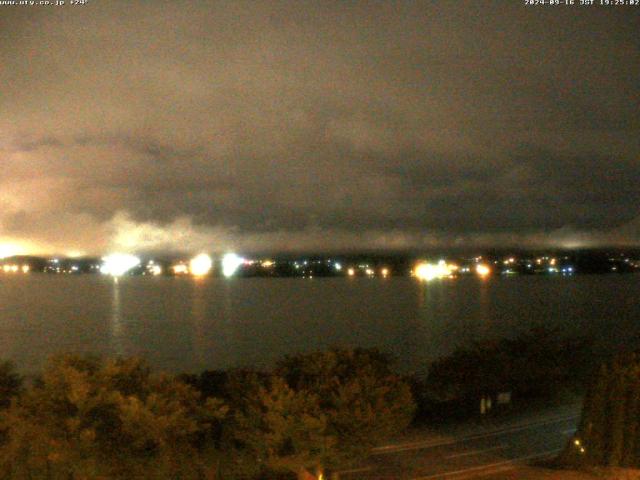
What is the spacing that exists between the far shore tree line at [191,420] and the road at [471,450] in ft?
8.72

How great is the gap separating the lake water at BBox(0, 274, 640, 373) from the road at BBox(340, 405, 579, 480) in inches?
990

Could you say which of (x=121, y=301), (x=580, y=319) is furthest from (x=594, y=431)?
(x=121, y=301)

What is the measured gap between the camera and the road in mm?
15922

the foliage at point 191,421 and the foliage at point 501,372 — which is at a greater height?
the foliage at point 191,421

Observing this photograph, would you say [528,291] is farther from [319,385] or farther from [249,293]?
[319,385]

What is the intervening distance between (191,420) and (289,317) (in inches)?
A: 2790

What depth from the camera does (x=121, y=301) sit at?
333 ft

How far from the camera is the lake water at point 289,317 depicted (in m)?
59.0

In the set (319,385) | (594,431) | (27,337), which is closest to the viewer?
(319,385)

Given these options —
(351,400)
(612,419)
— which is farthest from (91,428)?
(612,419)

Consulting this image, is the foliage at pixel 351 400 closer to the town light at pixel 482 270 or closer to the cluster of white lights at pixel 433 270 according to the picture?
the town light at pixel 482 270

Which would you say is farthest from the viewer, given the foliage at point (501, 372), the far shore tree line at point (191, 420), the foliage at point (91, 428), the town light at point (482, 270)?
the town light at point (482, 270)

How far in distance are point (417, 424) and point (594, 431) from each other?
8827 millimetres

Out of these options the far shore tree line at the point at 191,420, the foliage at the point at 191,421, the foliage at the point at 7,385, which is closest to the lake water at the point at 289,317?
the foliage at the point at 7,385
